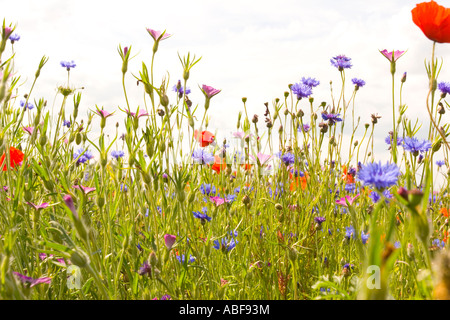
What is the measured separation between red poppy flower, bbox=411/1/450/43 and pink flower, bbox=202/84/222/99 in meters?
0.54

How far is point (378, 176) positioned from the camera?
68cm

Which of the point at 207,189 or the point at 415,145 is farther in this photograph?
the point at 207,189

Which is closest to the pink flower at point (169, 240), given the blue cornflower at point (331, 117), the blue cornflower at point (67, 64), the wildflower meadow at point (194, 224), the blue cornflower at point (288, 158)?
the wildflower meadow at point (194, 224)

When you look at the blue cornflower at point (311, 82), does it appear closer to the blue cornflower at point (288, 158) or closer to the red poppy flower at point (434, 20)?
the blue cornflower at point (288, 158)

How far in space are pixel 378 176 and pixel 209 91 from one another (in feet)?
2.14

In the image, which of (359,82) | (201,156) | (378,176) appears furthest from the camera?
(359,82)

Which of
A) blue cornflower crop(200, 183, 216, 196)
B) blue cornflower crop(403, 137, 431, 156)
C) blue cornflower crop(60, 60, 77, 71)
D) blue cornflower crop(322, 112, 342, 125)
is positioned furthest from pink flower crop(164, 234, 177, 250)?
blue cornflower crop(60, 60, 77, 71)

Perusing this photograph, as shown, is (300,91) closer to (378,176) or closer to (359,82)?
(359,82)

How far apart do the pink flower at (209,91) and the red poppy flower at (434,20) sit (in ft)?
1.77

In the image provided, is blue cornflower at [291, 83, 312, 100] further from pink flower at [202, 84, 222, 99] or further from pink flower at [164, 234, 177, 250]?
pink flower at [164, 234, 177, 250]

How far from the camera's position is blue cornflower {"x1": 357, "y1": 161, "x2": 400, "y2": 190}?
0.67m

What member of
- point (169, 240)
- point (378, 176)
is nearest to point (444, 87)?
point (378, 176)
